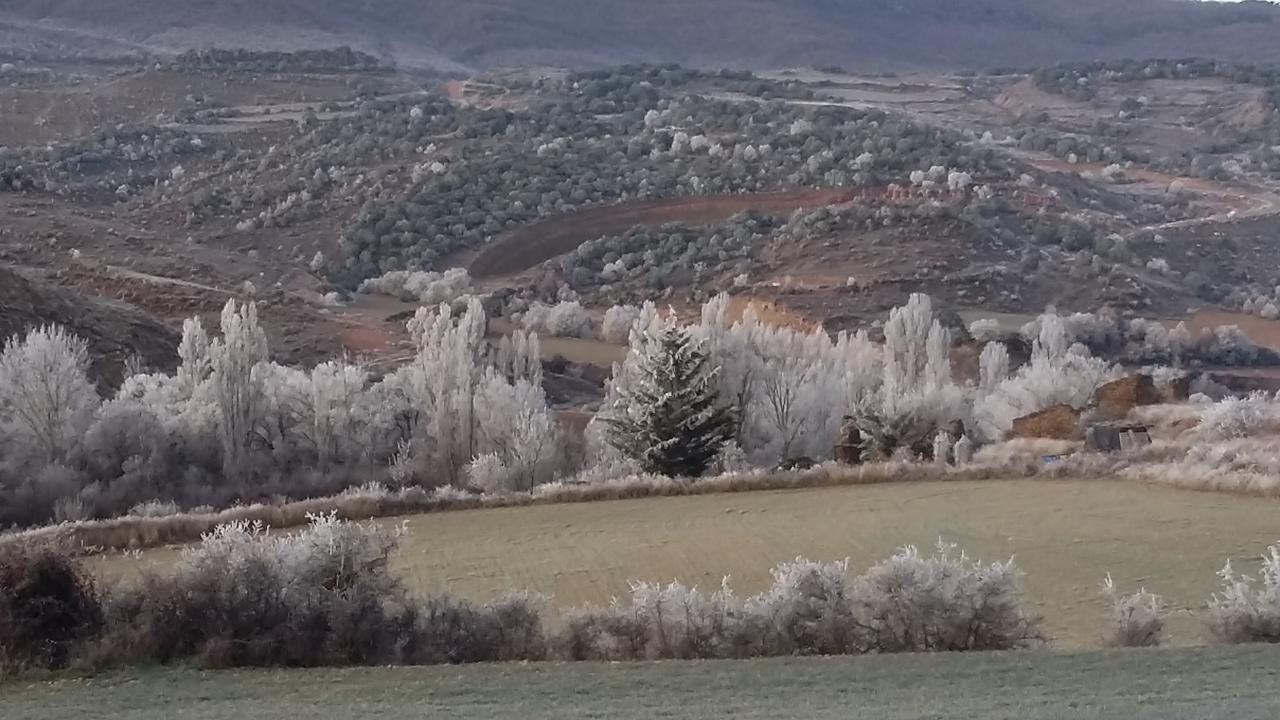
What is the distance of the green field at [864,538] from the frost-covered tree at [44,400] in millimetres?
12689

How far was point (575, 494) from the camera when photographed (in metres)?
22.3

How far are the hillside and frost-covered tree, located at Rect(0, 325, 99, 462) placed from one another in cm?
12044

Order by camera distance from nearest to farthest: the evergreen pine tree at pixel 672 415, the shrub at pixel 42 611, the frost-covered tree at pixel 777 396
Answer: the shrub at pixel 42 611, the evergreen pine tree at pixel 672 415, the frost-covered tree at pixel 777 396

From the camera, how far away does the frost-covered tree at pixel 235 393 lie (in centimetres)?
3117

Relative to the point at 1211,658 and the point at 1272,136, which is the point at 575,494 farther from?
the point at 1272,136

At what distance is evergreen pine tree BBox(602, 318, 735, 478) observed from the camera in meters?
28.1

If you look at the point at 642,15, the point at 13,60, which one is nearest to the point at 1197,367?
the point at 13,60

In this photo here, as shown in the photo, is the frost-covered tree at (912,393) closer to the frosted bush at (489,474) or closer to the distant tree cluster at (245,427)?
the distant tree cluster at (245,427)

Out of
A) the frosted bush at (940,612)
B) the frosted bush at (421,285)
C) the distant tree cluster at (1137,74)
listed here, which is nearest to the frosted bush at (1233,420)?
the frosted bush at (940,612)

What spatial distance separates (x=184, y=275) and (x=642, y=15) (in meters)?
139

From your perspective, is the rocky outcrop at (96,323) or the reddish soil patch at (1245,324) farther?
the reddish soil patch at (1245,324)

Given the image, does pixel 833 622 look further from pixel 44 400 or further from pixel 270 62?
pixel 270 62

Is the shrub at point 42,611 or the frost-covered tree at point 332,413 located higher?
the shrub at point 42,611

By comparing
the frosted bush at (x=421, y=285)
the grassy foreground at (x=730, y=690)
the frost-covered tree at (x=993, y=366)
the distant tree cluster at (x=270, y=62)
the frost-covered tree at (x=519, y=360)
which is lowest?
the frosted bush at (x=421, y=285)
